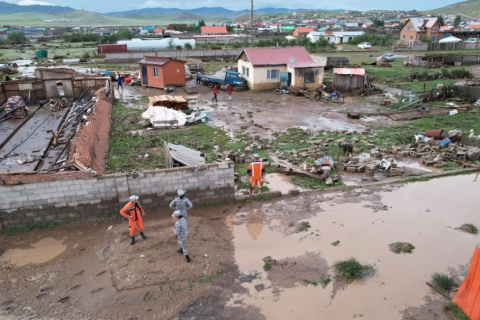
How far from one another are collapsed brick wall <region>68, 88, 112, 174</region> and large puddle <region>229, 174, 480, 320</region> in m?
4.98

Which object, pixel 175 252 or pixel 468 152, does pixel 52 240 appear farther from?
pixel 468 152

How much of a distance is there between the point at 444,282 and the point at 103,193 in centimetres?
828

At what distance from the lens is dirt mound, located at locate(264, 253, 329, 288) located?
7547 millimetres

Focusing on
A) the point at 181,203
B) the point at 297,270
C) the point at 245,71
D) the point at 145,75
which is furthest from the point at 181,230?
the point at 145,75

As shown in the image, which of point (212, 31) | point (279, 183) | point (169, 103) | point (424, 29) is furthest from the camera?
point (212, 31)

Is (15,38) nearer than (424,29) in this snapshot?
No

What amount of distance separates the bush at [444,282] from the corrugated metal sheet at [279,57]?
21879 millimetres

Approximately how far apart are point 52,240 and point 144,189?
8.32 ft

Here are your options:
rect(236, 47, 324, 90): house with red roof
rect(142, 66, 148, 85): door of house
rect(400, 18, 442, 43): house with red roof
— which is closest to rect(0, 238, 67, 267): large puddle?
rect(236, 47, 324, 90): house with red roof

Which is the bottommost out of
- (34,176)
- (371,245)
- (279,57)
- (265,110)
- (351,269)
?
(371,245)

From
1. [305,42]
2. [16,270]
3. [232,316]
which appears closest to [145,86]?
[16,270]

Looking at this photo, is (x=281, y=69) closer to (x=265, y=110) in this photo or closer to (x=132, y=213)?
(x=265, y=110)

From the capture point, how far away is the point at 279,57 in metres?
28.0

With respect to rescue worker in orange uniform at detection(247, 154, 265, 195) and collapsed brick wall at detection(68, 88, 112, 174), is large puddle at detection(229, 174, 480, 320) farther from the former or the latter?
collapsed brick wall at detection(68, 88, 112, 174)
